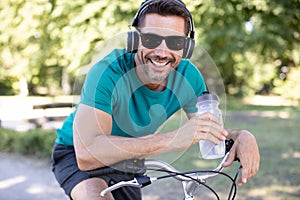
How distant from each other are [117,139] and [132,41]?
45cm

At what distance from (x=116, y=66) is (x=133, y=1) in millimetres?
4556

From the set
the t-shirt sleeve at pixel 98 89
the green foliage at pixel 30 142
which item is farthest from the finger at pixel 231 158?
the green foliage at pixel 30 142

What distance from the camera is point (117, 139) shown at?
69.1 inches

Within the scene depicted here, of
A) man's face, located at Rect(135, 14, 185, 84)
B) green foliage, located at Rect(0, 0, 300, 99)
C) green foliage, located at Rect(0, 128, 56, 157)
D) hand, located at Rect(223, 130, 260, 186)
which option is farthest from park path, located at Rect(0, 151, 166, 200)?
man's face, located at Rect(135, 14, 185, 84)

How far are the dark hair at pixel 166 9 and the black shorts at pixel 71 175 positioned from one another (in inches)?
28.9

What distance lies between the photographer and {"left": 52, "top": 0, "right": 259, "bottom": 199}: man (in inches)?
67.3

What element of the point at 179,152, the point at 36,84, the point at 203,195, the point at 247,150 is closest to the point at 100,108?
the point at 179,152

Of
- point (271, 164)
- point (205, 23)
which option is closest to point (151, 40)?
point (205, 23)

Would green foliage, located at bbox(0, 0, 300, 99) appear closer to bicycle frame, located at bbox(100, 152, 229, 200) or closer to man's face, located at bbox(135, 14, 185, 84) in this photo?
man's face, located at bbox(135, 14, 185, 84)

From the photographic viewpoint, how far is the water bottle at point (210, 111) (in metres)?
1.73

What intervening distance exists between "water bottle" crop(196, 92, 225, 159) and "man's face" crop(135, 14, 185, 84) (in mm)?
215

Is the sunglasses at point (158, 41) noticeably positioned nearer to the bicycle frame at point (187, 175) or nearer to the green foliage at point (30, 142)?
the bicycle frame at point (187, 175)

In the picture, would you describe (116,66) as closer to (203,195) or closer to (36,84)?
(203,195)

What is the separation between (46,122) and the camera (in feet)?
36.9
